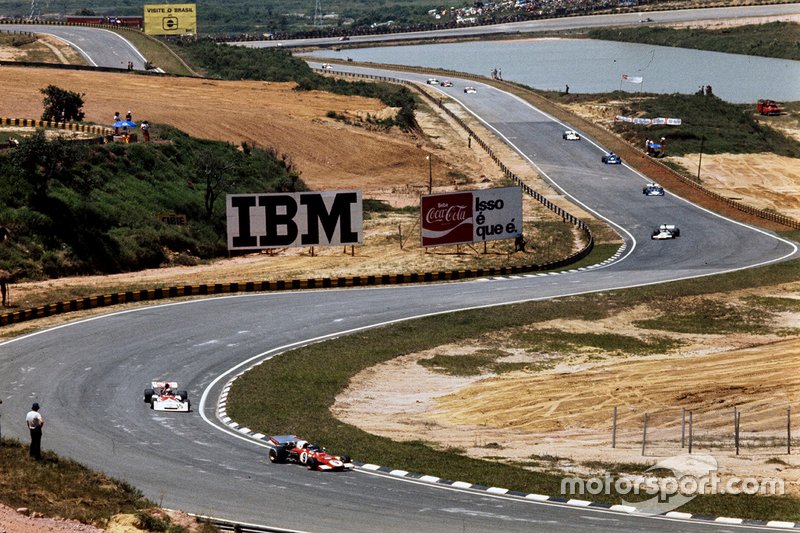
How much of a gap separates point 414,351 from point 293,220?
20094mm

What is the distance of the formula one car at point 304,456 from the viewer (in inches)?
1296

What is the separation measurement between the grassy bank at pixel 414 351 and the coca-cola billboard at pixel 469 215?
11.3m

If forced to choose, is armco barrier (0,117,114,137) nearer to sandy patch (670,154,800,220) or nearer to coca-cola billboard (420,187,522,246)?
coca-cola billboard (420,187,522,246)

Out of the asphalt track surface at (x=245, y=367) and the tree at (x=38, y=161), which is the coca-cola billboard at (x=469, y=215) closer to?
the asphalt track surface at (x=245, y=367)

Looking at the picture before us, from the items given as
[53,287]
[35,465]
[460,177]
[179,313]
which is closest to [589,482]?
[35,465]

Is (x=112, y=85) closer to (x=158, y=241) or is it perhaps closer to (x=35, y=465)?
(x=158, y=241)

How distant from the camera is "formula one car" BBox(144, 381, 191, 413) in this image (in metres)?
40.3

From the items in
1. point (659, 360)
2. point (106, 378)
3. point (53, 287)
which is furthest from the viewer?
point (53, 287)

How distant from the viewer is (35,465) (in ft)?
100

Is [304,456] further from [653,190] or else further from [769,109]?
[769,109]

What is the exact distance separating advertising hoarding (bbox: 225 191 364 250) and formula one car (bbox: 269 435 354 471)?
35.6 m

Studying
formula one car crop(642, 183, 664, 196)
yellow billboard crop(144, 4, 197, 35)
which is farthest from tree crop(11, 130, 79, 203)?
yellow billboard crop(144, 4, 197, 35)

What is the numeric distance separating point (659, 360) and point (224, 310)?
20.2 metres

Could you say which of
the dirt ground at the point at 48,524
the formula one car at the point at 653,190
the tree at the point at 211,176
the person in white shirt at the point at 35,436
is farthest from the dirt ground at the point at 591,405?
the formula one car at the point at 653,190
